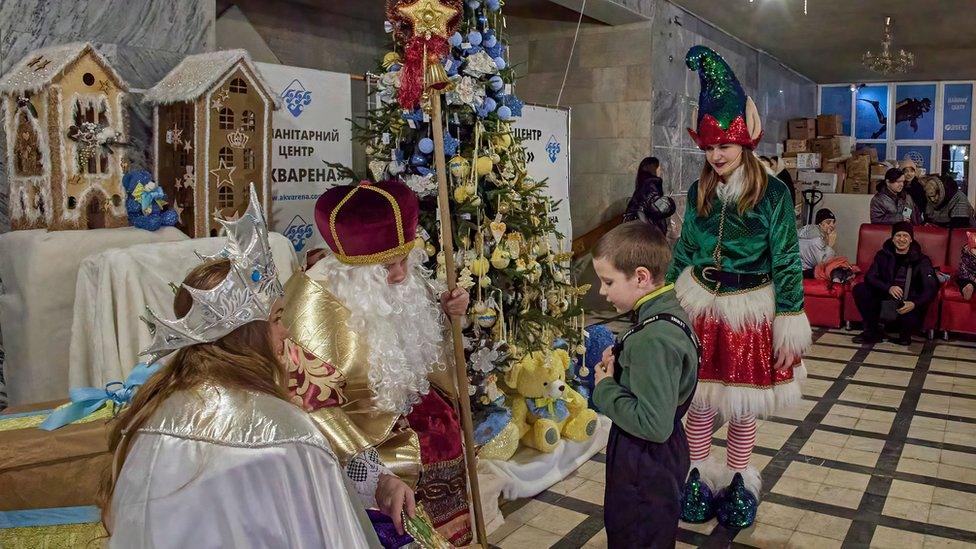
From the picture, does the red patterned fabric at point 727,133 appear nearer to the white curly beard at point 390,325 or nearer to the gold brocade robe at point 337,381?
the white curly beard at point 390,325

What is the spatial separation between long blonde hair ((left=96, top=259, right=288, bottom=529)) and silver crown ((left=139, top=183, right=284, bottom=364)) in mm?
23

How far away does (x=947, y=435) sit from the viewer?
5.06m

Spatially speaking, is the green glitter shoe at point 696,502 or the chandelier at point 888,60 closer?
the green glitter shoe at point 696,502

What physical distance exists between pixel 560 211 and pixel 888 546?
408cm

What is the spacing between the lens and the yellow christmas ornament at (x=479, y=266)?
3.74m

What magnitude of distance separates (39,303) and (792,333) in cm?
299

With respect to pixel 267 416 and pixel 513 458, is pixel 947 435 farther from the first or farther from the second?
pixel 267 416

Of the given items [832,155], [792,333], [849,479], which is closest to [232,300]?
[792,333]

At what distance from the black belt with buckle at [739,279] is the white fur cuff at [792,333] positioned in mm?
167

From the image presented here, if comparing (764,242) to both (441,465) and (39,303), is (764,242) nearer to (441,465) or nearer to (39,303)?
(441,465)

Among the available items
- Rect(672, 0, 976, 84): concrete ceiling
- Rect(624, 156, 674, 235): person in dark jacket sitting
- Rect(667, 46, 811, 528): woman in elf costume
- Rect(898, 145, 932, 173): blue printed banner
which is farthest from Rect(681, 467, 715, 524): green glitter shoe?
Rect(898, 145, 932, 173): blue printed banner

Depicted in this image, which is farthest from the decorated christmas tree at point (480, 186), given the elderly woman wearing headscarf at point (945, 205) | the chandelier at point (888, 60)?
the chandelier at point (888, 60)

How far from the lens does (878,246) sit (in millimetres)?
8484

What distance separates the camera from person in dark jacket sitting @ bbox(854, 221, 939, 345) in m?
7.60
